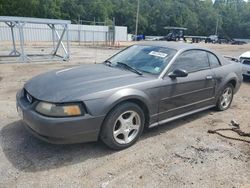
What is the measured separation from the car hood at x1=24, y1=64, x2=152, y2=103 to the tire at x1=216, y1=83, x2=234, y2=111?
224 cm

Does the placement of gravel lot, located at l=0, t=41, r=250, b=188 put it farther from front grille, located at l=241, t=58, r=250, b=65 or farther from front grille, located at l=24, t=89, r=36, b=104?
front grille, located at l=241, t=58, r=250, b=65

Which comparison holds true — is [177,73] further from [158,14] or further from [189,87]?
[158,14]

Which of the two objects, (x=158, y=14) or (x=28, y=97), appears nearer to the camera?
(x=28, y=97)

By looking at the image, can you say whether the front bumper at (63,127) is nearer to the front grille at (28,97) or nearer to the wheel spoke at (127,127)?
the front grille at (28,97)

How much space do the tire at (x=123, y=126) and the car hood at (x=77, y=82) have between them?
1.15 feet

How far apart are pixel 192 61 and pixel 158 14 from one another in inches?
3073

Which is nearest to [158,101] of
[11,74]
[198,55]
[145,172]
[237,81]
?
[145,172]

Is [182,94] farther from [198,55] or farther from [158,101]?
[198,55]

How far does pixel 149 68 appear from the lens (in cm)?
411

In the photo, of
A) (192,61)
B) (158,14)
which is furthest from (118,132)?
(158,14)

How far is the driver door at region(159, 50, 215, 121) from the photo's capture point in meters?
4.01

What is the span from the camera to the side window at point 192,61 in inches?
168

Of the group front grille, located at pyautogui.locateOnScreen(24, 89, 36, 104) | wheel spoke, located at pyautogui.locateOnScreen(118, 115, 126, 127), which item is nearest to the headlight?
front grille, located at pyautogui.locateOnScreen(24, 89, 36, 104)

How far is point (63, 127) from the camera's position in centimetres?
307
